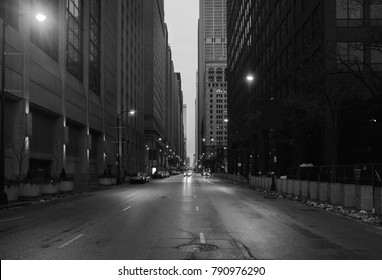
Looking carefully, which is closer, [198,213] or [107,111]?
[198,213]

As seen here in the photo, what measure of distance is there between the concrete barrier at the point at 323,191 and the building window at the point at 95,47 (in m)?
46.1

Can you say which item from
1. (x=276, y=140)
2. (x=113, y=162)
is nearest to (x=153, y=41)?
(x=113, y=162)

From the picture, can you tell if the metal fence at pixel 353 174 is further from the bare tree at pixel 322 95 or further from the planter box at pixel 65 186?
the planter box at pixel 65 186

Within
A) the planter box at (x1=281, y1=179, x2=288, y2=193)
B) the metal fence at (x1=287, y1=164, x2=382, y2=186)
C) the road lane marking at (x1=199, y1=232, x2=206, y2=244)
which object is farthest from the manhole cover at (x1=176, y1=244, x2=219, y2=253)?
the planter box at (x1=281, y1=179, x2=288, y2=193)

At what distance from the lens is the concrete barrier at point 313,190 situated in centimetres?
2906

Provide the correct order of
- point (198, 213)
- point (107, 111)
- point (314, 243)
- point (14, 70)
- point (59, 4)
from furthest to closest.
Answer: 1. point (107, 111)
2. point (59, 4)
3. point (14, 70)
4. point (198, 213)
5. point (314, 243)

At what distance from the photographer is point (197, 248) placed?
11.0 meters

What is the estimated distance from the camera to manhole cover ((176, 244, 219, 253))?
10711 millimetres

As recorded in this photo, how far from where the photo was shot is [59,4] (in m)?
50.9

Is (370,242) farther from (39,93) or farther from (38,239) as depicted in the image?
(39,93)

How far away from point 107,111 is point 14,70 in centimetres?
4038

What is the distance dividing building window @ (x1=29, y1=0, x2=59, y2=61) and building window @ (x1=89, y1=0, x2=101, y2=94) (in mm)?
15654

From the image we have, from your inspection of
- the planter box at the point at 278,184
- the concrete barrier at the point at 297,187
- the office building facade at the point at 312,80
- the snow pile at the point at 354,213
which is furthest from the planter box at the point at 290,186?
the snow pile at the point at 354,213

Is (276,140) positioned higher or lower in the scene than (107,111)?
lower
